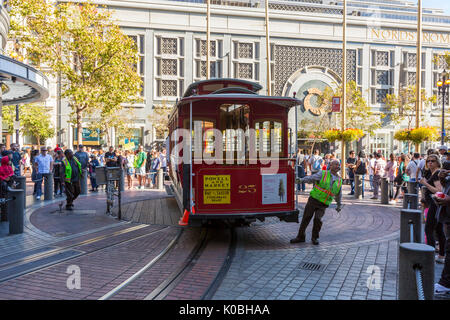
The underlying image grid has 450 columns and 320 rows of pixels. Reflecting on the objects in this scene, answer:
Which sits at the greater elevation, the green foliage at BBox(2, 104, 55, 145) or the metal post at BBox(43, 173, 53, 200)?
the green foliage at BBox(2, 104, 55, 145)

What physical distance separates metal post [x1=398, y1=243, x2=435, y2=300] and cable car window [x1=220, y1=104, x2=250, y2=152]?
183 inches

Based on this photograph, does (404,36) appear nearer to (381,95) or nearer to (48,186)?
(381,95)

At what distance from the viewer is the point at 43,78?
13047mm

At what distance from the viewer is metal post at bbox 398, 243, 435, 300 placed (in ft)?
12.3

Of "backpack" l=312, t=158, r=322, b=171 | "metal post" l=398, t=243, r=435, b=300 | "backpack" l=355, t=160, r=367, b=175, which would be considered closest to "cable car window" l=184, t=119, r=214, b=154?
"metal post" l=398, t=243, r=435, b=300

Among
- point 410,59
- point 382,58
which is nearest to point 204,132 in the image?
point 382,58

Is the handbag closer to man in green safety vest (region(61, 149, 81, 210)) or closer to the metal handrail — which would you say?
the metal handrail

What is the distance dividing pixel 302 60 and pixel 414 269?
42.3m

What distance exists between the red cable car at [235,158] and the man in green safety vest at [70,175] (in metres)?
4.55

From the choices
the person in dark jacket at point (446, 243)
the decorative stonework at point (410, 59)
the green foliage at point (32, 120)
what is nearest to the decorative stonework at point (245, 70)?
the decorative stonework at point (410, 59)

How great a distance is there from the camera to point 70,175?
11.3 meters

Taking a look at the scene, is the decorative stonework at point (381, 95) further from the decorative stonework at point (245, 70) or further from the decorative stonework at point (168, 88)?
the decorative stonework at point (168, 88)

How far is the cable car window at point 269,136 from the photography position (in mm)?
8164

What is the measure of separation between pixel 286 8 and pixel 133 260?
4503 cm
